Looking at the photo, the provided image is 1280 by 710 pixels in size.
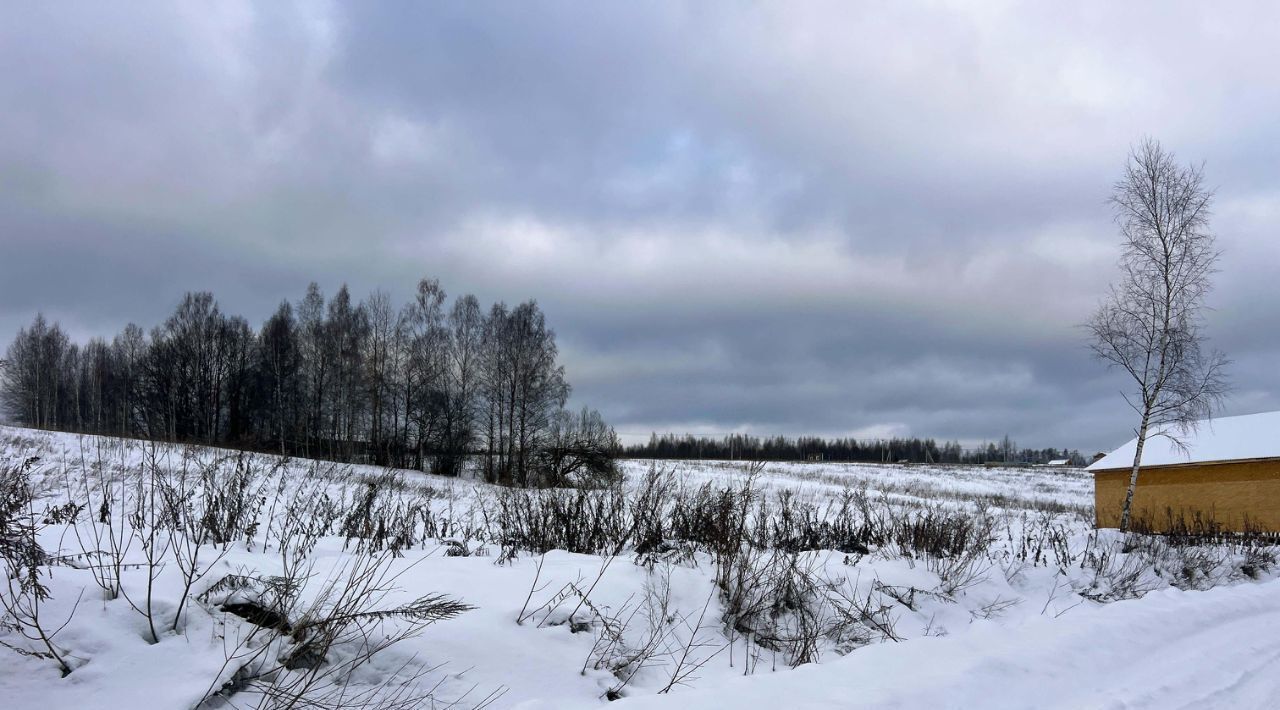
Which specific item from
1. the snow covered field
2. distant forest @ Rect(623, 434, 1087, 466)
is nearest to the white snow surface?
the snow covered field

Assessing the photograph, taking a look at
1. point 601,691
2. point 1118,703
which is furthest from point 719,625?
point 1118,703

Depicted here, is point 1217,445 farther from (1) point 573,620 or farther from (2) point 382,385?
(2) point 382,385

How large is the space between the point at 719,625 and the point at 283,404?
42.1 m

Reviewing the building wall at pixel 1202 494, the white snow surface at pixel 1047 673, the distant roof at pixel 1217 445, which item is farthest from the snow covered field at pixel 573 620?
the distant roof at pixel 1217 445

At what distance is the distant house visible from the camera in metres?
21.9

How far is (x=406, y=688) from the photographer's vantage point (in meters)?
4.00

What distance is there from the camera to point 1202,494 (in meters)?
22.9

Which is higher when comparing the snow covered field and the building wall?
the snow covered field

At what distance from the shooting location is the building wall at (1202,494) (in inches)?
856

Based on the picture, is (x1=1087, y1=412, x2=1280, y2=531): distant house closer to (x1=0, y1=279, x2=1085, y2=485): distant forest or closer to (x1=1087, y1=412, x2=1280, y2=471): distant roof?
(x1=1087, y1=412, x2=1280, y2=471): distant roof

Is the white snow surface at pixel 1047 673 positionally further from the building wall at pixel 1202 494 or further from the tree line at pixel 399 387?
the tree line at pixel 399 387

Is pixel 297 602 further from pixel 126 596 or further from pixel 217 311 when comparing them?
pixel 217 311

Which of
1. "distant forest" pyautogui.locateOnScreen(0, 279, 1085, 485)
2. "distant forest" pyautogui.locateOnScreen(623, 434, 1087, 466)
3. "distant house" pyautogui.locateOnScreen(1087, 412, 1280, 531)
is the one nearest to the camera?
"distant house" pyautogui.locateOnScreen(1087, 412, 1280, 531)

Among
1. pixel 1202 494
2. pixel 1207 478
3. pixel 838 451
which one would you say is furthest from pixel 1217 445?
pixel 838 451
